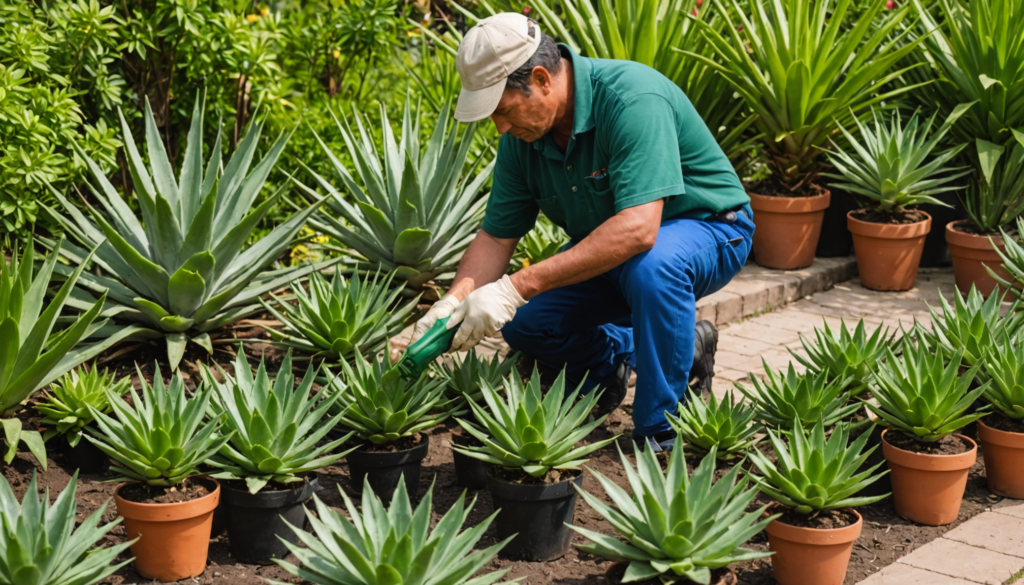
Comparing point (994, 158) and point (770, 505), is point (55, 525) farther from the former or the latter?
point (994, 158)

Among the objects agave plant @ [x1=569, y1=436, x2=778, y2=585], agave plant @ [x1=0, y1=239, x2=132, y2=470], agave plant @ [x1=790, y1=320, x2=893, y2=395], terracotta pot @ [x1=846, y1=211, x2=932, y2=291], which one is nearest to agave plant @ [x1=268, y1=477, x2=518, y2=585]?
agave plant @ [x1=569, y1=436, x2=778, y2=585]

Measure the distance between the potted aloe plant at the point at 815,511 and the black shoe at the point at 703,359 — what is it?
4.01ft

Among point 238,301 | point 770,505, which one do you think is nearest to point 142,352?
point 238,301

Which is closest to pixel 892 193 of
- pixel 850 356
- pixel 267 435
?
pixel 850 356

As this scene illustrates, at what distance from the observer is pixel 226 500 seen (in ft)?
9.73

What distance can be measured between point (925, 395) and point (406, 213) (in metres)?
2.16

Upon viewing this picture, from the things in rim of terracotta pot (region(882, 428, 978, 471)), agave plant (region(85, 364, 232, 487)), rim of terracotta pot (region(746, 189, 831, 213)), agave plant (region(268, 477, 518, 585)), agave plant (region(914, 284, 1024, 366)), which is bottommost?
rim of terracotta pot (region(882, 428, 978, 471))

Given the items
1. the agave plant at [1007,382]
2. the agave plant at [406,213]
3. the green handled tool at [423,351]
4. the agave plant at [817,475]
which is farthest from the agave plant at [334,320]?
the agave plant at [1007,382]

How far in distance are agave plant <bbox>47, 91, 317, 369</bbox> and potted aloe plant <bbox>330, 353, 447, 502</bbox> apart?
2.16ft

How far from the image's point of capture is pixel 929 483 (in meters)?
3.27

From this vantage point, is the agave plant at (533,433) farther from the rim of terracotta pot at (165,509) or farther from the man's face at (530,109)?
the man's face at (530,109)

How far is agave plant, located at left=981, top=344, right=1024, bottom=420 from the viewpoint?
3.44 m

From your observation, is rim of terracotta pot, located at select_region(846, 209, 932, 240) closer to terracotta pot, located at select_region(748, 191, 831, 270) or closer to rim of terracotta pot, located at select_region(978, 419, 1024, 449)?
terracotta pot, located at select_region(748, 191, 831, 270)

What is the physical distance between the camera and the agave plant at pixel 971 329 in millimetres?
3727
